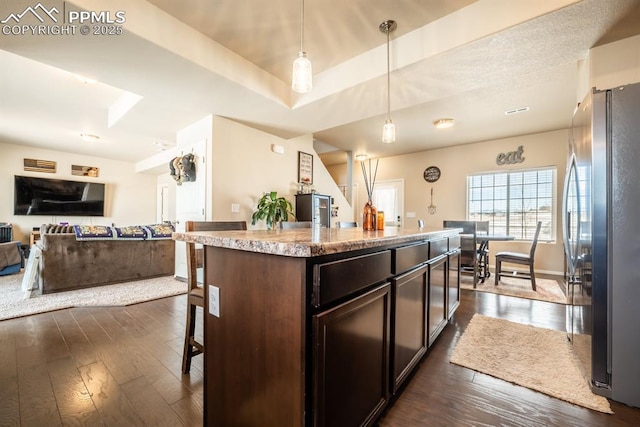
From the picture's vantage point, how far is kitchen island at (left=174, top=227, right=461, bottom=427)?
0.86m

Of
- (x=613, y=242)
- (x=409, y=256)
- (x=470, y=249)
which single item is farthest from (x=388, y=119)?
(x=470, y=249)

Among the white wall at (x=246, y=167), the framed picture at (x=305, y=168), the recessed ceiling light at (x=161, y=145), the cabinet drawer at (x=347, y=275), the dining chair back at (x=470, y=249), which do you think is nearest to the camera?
the cabinet drawer at (x=347, y=275)

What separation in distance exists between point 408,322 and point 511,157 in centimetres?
544

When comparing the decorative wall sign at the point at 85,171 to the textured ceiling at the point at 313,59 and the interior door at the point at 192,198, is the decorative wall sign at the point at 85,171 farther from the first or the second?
the interior door at the point at 192,198

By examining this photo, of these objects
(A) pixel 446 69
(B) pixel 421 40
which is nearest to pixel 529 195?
(A) pixel 446 69

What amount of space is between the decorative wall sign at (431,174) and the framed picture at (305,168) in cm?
306

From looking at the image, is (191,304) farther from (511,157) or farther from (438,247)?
(511,157)

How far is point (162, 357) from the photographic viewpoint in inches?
74.1

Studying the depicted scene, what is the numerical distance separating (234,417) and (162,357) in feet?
3.77

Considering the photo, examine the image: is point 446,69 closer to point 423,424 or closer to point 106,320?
point 423,424

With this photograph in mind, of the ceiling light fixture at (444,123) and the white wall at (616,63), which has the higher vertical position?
the ceiling light fixture at (444,123)

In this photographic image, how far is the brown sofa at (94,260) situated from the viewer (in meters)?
3.41

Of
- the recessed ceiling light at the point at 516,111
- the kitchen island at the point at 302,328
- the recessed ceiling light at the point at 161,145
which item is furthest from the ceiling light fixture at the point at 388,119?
the recessed ceiling light at the point at 161,145

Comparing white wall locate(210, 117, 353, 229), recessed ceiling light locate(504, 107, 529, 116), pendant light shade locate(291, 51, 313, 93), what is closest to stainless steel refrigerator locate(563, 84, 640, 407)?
pendant light shade locate(291, 51, 313, 93)
